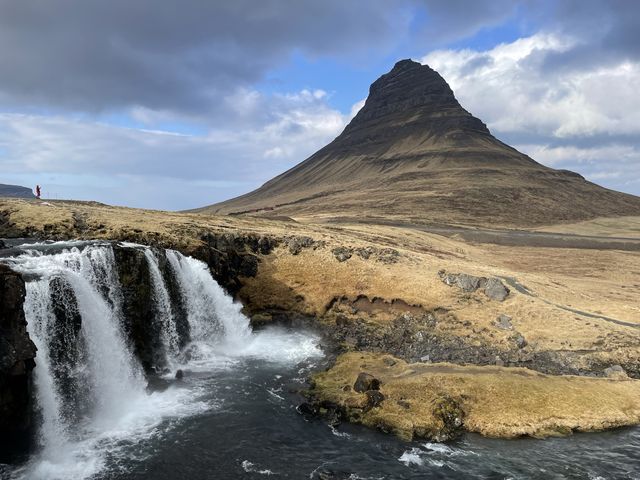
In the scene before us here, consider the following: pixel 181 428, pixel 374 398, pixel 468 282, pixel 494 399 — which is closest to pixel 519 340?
pixel 468 282

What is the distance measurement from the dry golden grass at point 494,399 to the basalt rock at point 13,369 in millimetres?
17318

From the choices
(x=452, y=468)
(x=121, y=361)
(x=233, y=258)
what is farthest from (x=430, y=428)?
(x=233, y=258)

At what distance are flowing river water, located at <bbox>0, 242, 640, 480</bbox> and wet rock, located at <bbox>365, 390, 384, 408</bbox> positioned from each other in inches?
85.1

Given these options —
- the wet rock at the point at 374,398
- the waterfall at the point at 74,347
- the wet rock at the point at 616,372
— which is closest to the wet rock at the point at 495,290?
the wet rock at the point at 616,372

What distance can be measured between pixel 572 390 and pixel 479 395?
6.52 meters

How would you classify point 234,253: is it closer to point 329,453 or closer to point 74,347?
point 74,347

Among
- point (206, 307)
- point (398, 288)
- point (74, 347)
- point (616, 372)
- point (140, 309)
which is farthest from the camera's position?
point (398, 288)

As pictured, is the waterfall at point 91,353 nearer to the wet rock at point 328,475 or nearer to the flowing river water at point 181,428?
the flowing river water at point 181,428

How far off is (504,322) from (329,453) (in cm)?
2397

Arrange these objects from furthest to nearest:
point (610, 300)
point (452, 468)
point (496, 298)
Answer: point (610, 300), point (496, 298), point (452, 468)

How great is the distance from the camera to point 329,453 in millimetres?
24750

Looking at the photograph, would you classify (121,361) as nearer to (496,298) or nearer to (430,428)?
(430,428)

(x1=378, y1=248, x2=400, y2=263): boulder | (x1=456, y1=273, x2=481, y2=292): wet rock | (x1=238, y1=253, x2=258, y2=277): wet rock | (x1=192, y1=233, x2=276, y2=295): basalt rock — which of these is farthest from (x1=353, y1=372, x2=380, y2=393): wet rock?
(x1=238, y1=253, x2=258, y2=277): wet rock

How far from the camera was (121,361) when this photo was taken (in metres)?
31.3
